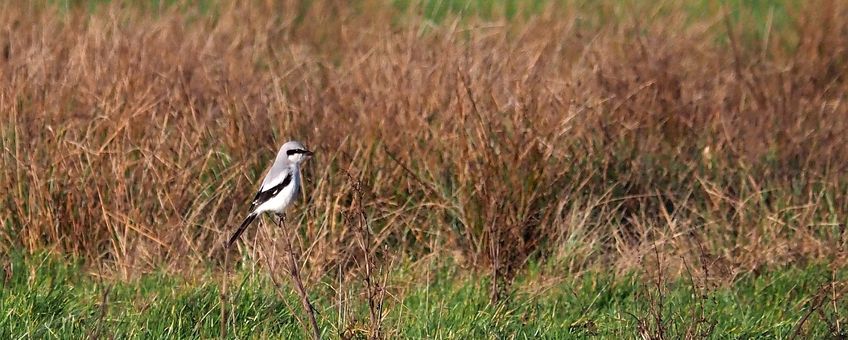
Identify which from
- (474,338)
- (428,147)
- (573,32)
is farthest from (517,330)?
(573,32)

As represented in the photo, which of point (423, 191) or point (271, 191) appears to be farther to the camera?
point (423, 191)

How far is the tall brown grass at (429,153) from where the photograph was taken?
5570mm

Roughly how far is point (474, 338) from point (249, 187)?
65.2 inches

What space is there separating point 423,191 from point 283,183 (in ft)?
4.23

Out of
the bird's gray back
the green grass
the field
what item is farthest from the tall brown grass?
the bird's gray back

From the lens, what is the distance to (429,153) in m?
6.05

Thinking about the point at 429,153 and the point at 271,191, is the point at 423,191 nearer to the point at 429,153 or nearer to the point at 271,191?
the point at 429,153

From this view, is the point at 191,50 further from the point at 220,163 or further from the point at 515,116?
the point at 515,116

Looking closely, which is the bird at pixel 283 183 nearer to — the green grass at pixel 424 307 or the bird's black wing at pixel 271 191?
the bird's black wing at pixel 271 191

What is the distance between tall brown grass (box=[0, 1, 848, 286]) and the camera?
219 inches

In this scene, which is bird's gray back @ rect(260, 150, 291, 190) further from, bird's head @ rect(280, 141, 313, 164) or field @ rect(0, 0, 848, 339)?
field @ rect(0, 0, 848, 339)

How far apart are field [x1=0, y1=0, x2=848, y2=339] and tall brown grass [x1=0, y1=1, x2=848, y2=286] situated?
0.02 metres

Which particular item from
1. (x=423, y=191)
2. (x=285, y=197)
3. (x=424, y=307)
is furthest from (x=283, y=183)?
(x=423, y=191)

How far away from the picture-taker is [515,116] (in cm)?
585
